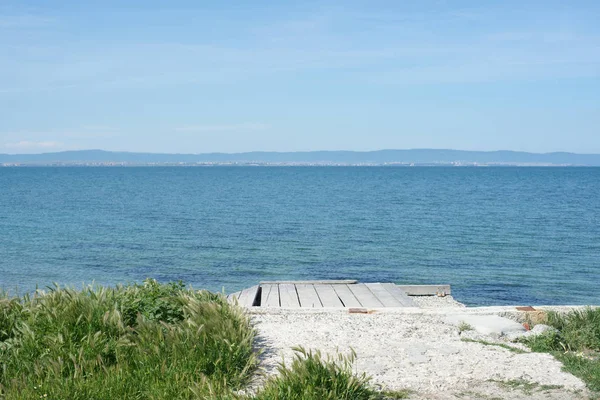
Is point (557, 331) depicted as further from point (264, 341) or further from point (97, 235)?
point (97, 235)

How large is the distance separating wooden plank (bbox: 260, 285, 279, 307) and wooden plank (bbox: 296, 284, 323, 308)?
396 mm

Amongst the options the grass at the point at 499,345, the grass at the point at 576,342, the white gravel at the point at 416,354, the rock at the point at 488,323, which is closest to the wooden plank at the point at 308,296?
the white gravel at the point at 416,354

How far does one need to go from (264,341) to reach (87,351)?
1.89 metres

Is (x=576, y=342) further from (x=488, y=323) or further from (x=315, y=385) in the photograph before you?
(x=315, y=385)

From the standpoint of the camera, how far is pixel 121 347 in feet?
20.5

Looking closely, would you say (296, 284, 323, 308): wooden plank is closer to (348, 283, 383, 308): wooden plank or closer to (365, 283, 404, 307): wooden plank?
(348, 283, 383, 308): wooden plank

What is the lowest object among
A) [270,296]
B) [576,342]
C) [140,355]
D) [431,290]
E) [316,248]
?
[316,248]

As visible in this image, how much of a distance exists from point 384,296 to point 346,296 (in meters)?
0.63

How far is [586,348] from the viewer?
754 cm

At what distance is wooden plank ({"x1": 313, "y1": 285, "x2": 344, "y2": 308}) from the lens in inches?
413

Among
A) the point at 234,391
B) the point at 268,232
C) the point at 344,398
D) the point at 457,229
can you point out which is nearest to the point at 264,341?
the point at 234,391

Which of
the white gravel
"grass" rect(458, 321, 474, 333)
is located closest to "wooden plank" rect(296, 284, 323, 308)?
the white gravel

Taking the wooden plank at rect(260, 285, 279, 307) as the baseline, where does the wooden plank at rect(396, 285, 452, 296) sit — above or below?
below

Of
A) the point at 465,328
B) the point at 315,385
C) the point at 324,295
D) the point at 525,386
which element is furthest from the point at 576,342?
the point at 324,295
